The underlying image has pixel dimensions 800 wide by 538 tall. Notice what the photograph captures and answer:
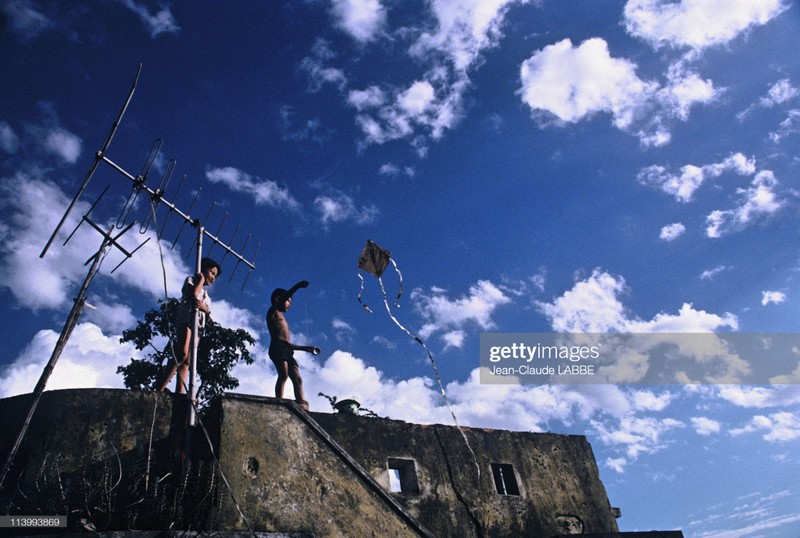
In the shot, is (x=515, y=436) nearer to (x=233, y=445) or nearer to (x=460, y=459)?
(x=460, y=459)

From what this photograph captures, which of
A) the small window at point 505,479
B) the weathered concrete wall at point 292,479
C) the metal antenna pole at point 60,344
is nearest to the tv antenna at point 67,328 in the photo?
the metal antenna pole at point 60,344

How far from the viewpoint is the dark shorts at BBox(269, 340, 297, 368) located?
8.20 metres

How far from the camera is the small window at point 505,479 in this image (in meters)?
8.73

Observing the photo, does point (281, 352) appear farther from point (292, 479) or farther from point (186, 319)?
point (292, 479)

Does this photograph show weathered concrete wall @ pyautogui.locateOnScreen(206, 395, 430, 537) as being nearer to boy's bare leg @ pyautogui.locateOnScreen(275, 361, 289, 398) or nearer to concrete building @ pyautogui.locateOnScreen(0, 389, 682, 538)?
concrete building @ pyautogui.locateOnScreen(0, 389, 682, 538)

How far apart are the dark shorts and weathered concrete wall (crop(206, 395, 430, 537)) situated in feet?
6.36

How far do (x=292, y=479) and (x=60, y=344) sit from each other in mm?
3429

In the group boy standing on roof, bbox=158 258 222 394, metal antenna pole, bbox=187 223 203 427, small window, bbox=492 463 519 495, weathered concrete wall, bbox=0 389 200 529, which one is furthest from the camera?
small window, bbox=492 463 519 495

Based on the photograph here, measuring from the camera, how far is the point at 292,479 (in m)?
5.74

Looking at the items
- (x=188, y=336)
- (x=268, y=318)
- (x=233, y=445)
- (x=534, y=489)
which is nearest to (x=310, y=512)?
(x=233, y=445)

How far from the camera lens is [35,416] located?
5934mm

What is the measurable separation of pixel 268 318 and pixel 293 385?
127 centimetres

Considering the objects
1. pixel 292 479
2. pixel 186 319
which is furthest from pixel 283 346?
pixel 292 479

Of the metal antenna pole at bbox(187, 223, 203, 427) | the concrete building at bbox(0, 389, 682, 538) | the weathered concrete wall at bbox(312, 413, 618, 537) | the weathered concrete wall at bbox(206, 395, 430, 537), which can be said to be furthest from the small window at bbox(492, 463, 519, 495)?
the metal antenna pole at bbox(187, 223, 203, 427)
